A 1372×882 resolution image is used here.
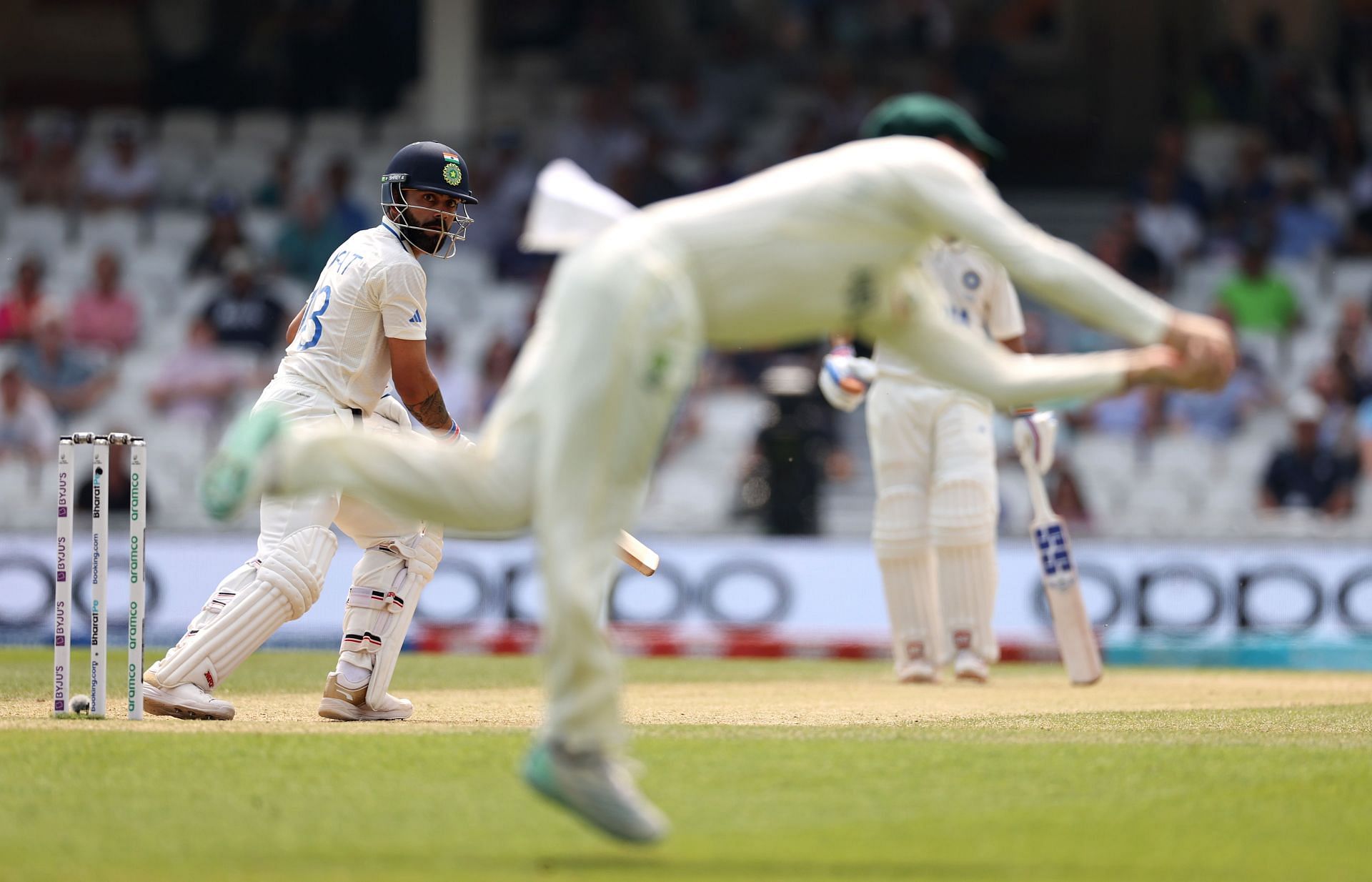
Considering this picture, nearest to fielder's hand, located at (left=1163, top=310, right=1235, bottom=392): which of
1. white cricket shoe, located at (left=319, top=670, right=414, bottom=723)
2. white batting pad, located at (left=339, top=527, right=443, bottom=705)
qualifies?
white batting pad, located at (left=339, top=527, right=443, bottom=705)

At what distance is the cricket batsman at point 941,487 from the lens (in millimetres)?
9102

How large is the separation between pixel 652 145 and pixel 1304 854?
14092 millimetres

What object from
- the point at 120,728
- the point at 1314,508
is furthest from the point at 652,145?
the point at 120,728

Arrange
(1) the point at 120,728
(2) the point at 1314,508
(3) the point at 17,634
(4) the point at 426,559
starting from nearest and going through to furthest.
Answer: (1) the point at 120,728
(4) the point at 426,559
(3) the point at 17,634
(2) the point at 1314,508

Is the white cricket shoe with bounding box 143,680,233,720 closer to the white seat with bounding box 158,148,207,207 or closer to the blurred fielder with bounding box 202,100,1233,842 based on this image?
the blurred fielder with bounding box 202,100,1233,842

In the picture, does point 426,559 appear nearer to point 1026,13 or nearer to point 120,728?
point 120,728

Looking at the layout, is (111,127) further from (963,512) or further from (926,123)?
(963,512)

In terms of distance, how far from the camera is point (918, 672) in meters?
9.21

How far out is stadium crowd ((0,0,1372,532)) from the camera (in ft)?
49.6

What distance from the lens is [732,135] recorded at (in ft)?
61.1

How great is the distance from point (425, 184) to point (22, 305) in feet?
33.8

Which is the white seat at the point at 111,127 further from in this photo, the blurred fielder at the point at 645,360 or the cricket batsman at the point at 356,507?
the blurred fielder at the point at 645,360

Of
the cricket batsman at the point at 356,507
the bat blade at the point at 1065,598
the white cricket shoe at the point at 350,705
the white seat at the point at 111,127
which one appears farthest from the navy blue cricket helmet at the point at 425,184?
the white seat at the point at 111,127

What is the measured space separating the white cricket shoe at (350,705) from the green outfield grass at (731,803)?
27cm
